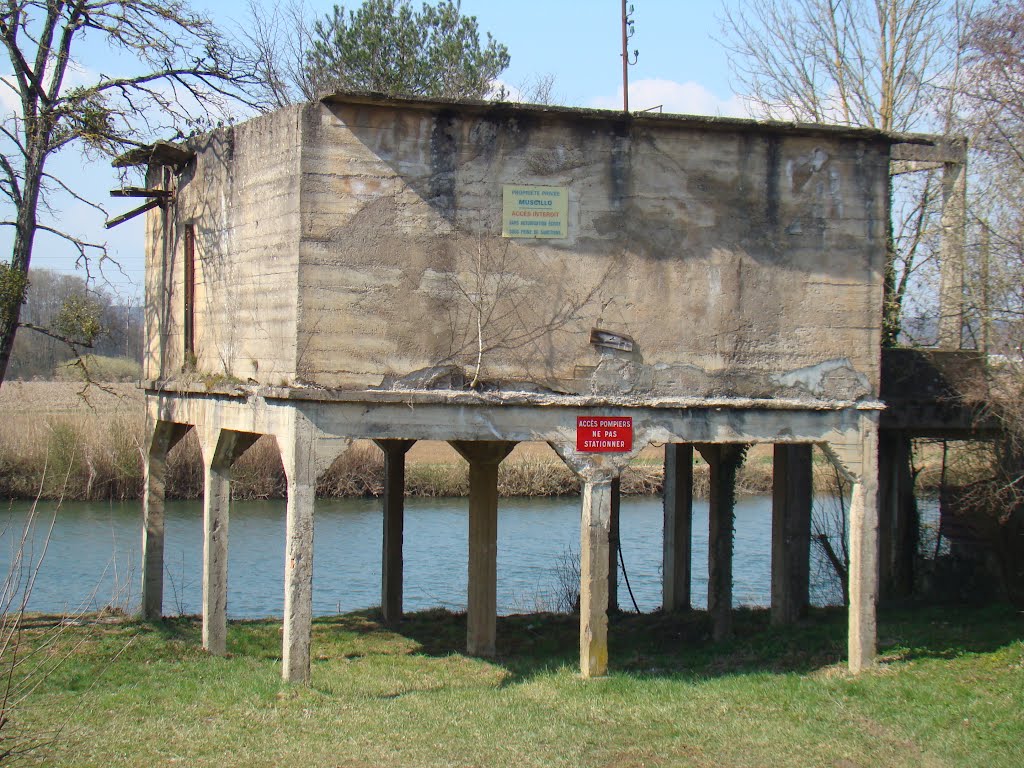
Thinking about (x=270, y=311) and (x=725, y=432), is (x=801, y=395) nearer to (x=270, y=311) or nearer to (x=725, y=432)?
(x=725, y=432)

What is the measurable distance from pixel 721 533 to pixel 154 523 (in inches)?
293

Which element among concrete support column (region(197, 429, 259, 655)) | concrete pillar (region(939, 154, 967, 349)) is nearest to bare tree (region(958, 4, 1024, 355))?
concrete pillar (region(939, 154, 967, 349))

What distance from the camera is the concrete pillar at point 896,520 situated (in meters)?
16.5

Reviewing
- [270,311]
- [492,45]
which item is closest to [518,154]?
[270,311]

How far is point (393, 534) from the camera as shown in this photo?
15.2 m

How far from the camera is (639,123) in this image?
10578 millimetres

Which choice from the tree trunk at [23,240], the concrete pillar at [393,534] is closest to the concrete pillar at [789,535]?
the concrete pillar at [393,534]

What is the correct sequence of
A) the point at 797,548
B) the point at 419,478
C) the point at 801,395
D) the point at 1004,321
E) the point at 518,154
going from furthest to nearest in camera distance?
the point at 419,478
the point at 797,548
the point at 1004,321
the point at 801,395
the point at 518,154

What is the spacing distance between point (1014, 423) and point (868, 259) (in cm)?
317

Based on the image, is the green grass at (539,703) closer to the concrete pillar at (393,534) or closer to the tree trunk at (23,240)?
the concrete pillar at (393,534)

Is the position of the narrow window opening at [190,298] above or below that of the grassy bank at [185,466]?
above

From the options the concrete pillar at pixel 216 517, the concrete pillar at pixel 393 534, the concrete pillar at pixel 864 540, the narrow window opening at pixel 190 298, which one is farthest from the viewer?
the concrete pillar at pixel 393 534

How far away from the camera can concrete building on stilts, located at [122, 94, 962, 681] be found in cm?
1002

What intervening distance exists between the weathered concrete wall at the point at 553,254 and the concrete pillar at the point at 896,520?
578 cm
